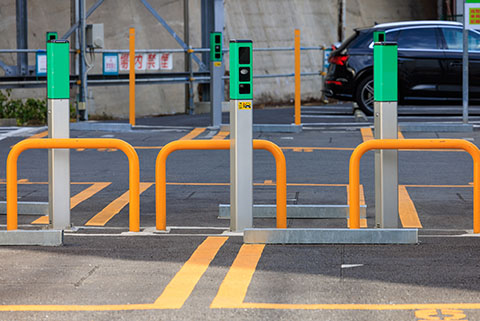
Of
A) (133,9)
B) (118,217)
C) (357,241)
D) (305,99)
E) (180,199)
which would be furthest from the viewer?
(305,99)

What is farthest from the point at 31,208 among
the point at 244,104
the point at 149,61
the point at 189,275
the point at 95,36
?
the point at 149,61

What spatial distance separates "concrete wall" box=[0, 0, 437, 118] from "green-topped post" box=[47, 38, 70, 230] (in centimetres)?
1189

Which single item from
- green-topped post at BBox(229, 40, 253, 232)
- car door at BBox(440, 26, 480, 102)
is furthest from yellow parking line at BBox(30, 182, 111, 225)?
car door at BBox(440, 26, 480, 102)

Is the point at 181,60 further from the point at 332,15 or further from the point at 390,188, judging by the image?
the point at 390,188

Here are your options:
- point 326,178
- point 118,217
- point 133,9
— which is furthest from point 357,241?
point 133,9

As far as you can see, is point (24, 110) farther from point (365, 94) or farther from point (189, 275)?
point (189, 275)

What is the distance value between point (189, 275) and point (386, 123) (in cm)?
201

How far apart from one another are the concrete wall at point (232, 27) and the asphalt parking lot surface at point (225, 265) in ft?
29.8

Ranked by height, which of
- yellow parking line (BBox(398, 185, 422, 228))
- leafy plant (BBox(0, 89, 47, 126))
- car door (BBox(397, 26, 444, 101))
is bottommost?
yellow parking line (BBox(398, 185, 422, 228))

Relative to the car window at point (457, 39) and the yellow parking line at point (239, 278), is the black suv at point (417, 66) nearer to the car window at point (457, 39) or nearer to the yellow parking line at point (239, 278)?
the car window at point (457, 39)

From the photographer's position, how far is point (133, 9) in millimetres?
20734

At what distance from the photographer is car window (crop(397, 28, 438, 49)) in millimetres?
18359

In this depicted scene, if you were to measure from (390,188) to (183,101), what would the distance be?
1487cm

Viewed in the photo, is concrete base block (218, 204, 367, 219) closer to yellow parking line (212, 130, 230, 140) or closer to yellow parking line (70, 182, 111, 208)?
yellow parking line (70, 182, 111, 208)
